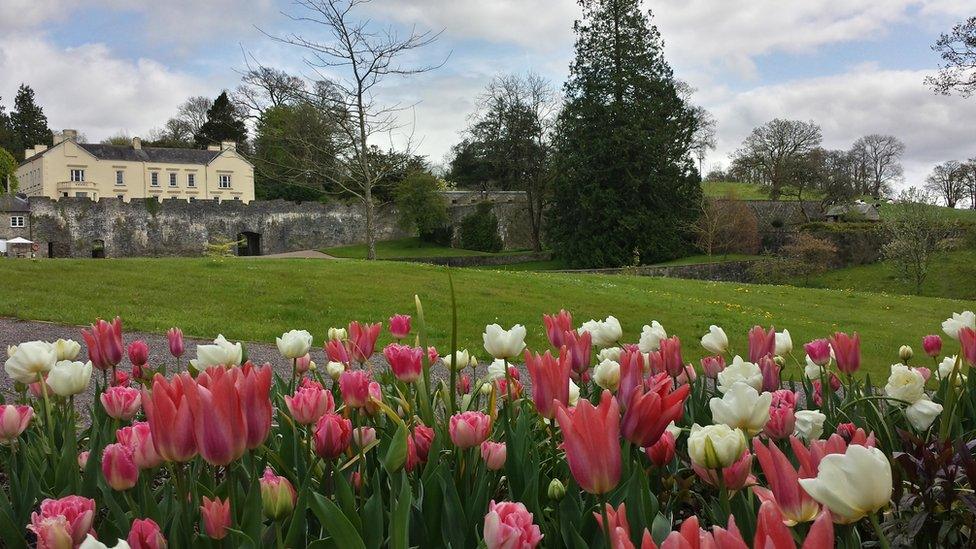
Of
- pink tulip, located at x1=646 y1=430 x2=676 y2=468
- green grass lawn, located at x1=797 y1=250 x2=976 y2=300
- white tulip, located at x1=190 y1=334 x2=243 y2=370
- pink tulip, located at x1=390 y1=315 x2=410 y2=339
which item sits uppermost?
pink tulip, located at x1=390 y1=315 x2=410 y2=339

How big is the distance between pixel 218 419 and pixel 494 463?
2.24ft

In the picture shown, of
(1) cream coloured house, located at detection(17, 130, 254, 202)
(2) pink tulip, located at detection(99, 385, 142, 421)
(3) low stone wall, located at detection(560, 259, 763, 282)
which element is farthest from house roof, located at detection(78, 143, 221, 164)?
(2) pink tulip, located at detection(99, 385, 142, 421)

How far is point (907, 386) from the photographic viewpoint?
200 cm

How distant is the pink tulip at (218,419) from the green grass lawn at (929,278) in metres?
35.3

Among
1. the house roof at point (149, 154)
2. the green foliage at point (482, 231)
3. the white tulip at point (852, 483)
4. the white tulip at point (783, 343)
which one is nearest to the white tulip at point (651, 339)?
the white tulip at point (783, 343)

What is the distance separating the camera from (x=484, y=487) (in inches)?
62.4

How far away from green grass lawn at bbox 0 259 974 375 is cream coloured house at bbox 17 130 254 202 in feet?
120

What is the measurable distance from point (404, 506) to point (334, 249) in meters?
48.9

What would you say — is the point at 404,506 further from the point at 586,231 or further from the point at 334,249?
the point at 334,249

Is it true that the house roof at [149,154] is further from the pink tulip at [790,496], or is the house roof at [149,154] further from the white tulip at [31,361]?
the pink tulip at [790,496]

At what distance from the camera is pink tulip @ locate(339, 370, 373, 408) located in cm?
187

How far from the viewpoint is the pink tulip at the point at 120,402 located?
202 cm

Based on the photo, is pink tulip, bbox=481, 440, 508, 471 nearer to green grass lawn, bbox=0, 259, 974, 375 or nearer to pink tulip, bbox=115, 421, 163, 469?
pink tulip, bbox=115, 421, 163, 469

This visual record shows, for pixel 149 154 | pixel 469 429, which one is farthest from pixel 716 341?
pixel 149 154
